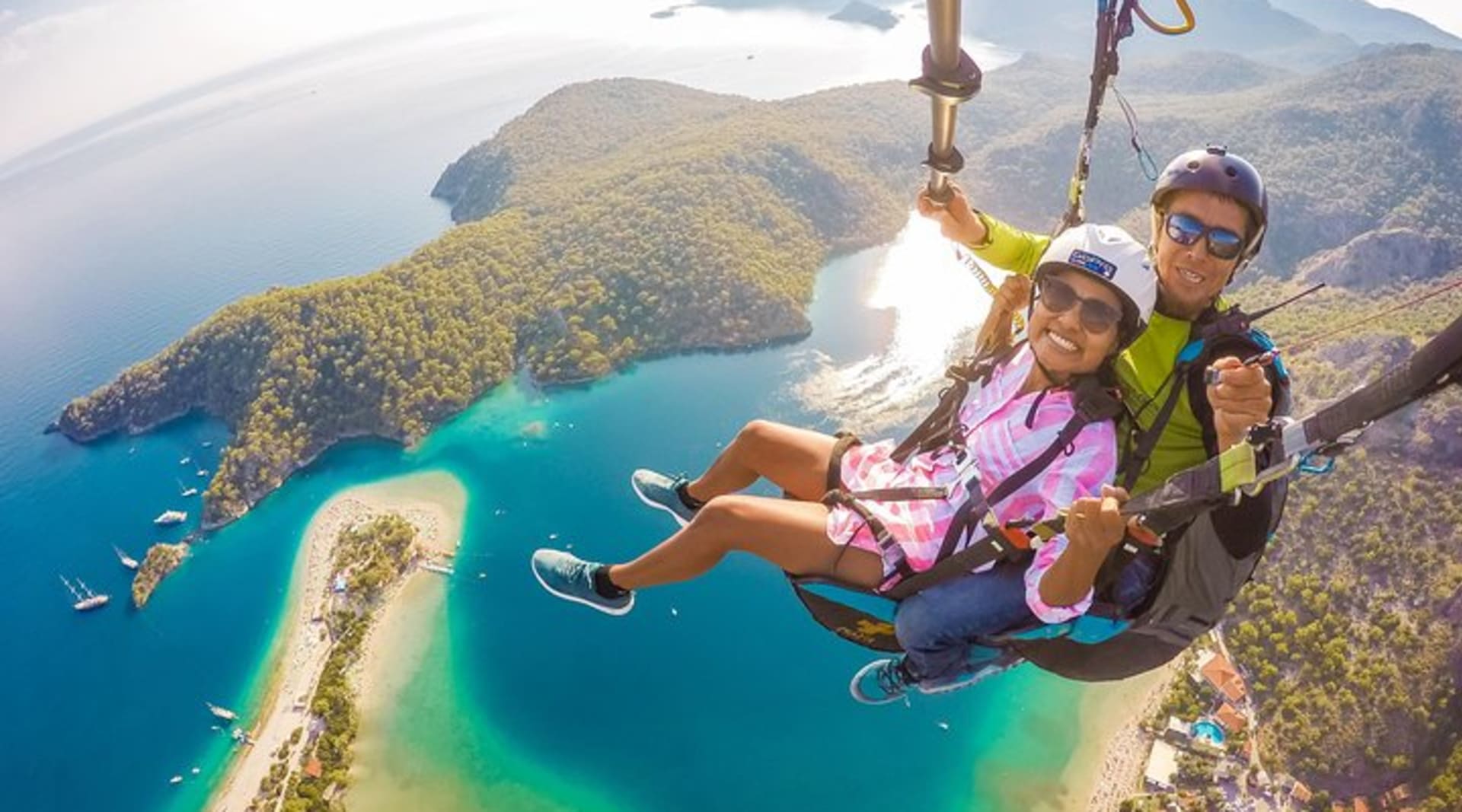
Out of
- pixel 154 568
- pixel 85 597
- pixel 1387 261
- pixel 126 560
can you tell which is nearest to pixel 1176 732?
pixel 1387 261

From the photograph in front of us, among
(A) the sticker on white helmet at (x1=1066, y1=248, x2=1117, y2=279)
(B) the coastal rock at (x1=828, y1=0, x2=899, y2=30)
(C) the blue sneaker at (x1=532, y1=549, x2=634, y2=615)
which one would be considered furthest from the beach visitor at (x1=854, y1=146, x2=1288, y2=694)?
(B) the coastal rock at (x1=828, y1=0, x2=899, y2=30)

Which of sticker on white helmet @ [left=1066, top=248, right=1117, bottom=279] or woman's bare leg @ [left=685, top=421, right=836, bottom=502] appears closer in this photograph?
sticker on white helmet @ [left=1066, top=248, right=1117, bottom=279]

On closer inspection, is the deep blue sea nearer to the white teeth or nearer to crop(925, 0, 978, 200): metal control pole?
the white teeth

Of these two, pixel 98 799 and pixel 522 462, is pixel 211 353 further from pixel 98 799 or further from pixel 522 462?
pixel 98 799

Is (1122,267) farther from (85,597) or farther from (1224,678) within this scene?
(85,597)

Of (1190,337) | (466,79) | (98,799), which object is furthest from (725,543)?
(466,79)

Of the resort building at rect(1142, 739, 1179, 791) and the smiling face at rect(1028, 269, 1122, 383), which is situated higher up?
the smiling face at rect(1028, 269, 1122, 383)
